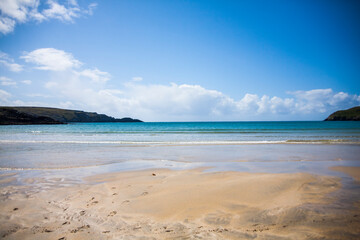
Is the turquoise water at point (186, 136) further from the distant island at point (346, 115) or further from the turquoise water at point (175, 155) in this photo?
the distant island at point (346, 115)

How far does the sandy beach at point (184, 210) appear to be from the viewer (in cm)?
360

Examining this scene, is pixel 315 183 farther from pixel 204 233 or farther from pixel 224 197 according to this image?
pixel 204 233

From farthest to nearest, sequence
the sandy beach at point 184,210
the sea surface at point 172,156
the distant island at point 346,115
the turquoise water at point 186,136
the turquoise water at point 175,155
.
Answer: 1. the distant island at point 346,115
2. the turquoise water at point 186,136
3. the turquoise water at point 175,155
4. the sea surface at point 172,156
5. the sandy beach at point 184,210

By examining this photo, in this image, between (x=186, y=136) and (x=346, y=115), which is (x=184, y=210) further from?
(x=346, y=115)

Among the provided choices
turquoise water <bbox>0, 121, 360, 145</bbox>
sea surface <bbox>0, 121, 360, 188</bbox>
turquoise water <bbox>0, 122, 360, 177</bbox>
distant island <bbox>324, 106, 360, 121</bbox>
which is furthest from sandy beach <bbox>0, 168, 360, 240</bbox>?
distant island <bbox>324, 106, 360, 121</bbox>

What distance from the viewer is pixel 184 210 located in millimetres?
4625

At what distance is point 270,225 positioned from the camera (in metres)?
3.82

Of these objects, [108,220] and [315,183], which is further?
[315,183]

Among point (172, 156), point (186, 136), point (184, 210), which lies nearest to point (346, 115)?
point (186, 136)

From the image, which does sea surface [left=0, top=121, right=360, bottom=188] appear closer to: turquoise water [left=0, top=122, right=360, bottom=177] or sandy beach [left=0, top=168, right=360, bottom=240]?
turquoise water [left=0, top=122, right=360, bottom=177]

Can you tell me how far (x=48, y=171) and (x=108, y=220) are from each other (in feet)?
22.7

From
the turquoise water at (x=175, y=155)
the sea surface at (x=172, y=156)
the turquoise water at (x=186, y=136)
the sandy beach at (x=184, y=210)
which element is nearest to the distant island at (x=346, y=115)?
the turquoise water at (x=186, y=136)

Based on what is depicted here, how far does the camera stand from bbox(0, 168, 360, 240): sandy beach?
11.8ft

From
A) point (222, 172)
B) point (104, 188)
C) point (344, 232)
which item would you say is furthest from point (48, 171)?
point (344, 232)
